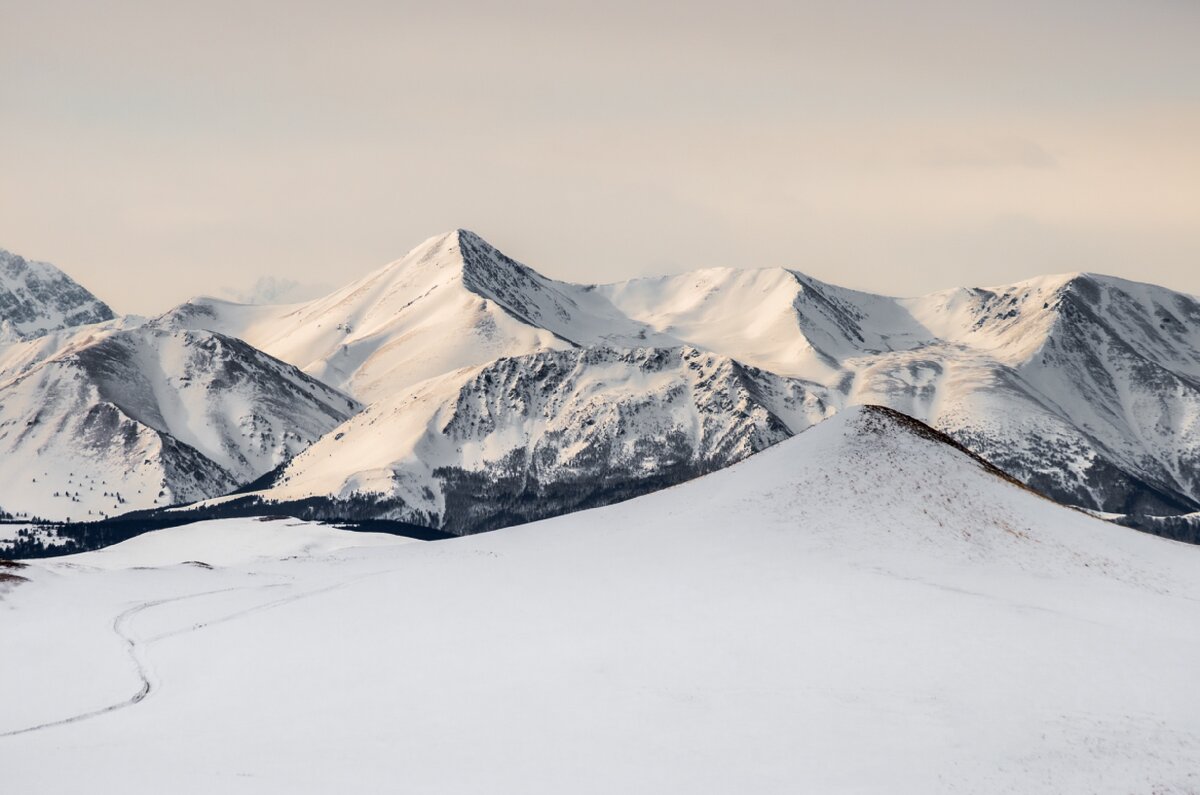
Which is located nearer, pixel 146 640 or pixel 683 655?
pixel 683 655

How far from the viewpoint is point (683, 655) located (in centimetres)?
6138

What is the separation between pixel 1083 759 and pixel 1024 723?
380 cm

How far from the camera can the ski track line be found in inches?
2252

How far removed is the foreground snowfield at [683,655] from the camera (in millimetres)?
47875

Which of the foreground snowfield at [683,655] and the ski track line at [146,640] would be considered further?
the ski track line at [146,640]

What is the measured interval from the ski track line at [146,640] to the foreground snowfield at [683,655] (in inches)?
11.4

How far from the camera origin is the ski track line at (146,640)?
57.2m

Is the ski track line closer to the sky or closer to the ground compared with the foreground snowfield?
closer to the ground

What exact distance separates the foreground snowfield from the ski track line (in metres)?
0.29

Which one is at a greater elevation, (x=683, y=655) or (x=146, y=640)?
(x=683, y=655)

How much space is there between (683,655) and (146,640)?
32.2 metres

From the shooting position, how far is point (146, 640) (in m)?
72.7

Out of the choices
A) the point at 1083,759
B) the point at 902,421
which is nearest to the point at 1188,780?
the point at 1083,759

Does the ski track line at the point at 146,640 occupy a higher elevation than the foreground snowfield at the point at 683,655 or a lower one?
lower
